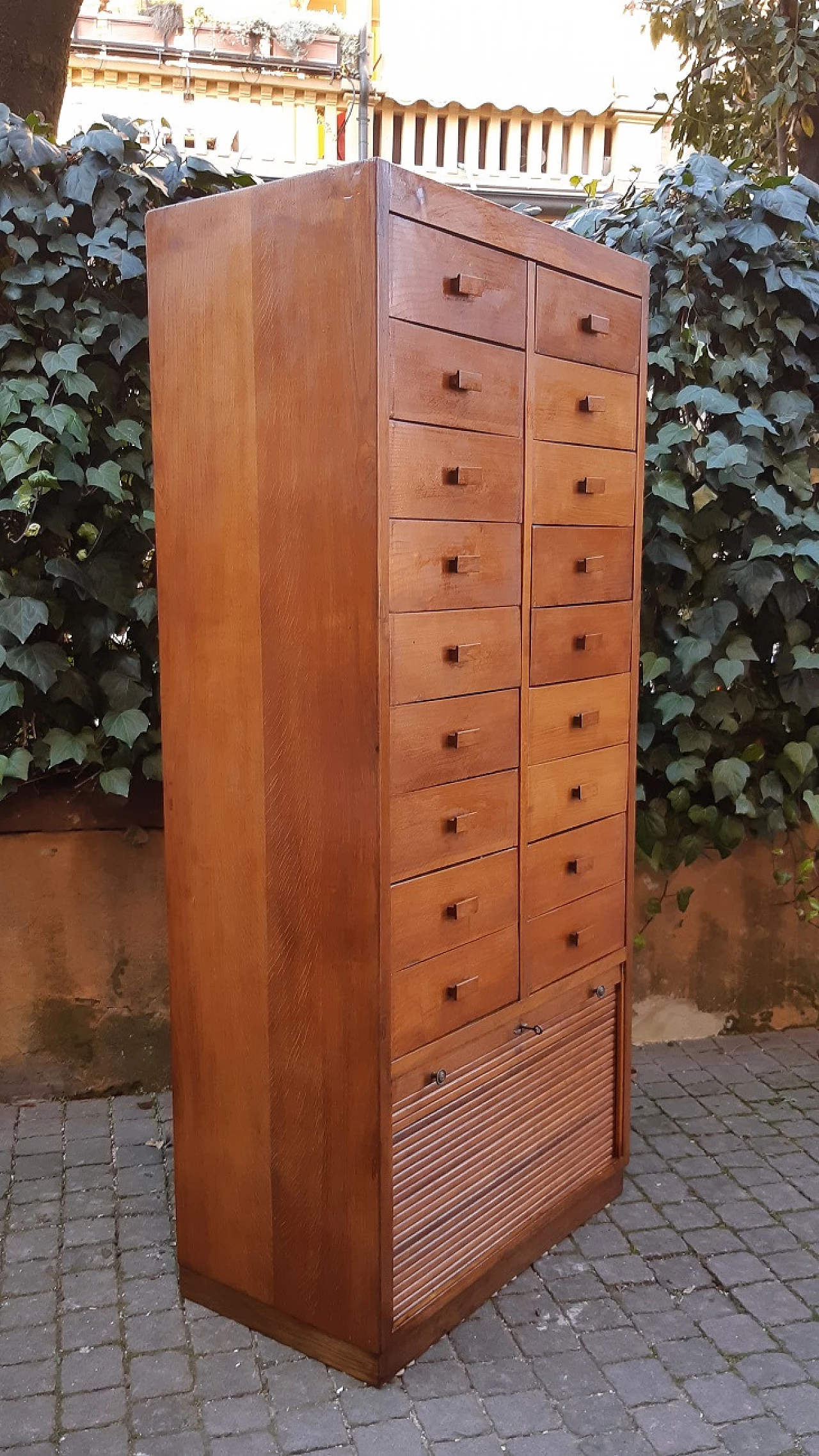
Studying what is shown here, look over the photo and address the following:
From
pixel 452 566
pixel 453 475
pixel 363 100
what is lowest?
pixel 452 566

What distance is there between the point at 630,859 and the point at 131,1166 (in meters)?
1.61

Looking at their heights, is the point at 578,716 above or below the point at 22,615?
below

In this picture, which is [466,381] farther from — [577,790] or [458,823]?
[577,790]

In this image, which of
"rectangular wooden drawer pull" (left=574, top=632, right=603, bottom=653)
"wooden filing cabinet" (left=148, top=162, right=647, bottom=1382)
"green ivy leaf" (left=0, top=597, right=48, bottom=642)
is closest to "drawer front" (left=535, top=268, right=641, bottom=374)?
"wooden filing cabinet" (left=148, top=162, right=647, bottom=1382)

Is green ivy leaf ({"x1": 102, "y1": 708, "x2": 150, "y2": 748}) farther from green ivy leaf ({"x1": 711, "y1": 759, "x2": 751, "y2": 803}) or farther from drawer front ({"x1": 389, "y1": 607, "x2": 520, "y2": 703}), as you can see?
green ivy leaf ({"x1": 711, "y1": 759, "x2": 751, "y2": 803})

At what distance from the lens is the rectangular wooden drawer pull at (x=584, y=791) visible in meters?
2.74

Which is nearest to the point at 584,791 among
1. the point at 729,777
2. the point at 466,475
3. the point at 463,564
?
the point at 463,564

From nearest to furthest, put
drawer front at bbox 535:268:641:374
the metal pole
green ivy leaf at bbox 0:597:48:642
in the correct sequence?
1. drawer front at bbox 535:268:641:374
2. green ivy leaf at bbox 0:597:48:642
3. the metal pole

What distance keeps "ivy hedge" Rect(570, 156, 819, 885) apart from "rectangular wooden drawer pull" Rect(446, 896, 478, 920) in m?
1.45

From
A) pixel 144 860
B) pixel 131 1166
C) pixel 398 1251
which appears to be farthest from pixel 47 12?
pixel 398 1251

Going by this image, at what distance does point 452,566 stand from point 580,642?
0.53 metres

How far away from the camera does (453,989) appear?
2.40 meters

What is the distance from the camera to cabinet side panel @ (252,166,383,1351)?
2100 mm

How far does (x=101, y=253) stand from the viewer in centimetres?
321
